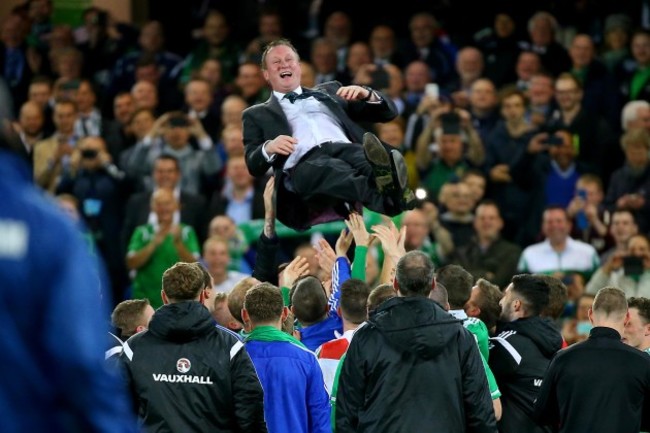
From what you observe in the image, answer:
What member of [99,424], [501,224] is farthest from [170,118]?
[99,424]

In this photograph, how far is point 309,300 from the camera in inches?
272

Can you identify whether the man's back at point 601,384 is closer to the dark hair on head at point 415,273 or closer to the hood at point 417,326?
the hood at point 417,326

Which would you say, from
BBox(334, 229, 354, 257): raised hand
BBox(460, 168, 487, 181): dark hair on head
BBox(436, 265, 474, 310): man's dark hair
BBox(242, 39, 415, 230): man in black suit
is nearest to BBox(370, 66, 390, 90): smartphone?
BBox(460, 168, 487, 181): dark hair on head

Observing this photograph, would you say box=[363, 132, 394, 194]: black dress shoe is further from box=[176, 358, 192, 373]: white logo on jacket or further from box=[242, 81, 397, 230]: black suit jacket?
box=[176, 358, 192, 373]: white logo on jacket

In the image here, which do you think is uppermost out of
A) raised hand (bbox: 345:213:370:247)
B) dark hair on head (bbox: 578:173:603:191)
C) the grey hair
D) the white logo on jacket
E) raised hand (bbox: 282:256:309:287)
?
the grey hair

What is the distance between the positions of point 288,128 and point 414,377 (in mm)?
1954

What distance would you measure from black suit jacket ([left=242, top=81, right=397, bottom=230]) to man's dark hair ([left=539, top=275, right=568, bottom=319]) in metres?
1.24

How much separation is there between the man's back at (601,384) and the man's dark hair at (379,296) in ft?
2.85

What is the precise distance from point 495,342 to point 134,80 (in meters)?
8.50

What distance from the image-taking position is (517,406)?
699cm

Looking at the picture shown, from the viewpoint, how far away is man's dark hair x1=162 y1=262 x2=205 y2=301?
6203 millimetres

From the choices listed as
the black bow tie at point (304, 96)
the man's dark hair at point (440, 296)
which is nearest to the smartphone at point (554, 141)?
the black bow tie at point (304, 96)

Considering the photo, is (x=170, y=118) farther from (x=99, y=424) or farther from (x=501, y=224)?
(x=99, y=424)

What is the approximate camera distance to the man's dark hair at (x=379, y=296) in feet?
21.9
